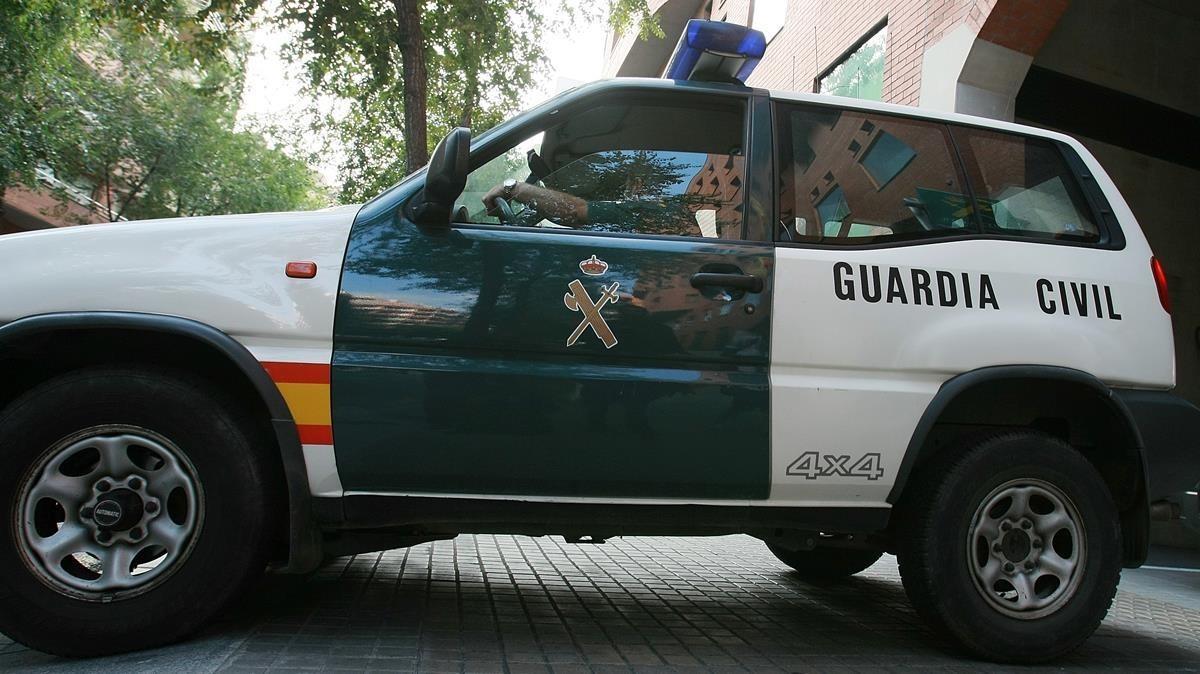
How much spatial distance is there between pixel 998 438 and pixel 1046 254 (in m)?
0.78

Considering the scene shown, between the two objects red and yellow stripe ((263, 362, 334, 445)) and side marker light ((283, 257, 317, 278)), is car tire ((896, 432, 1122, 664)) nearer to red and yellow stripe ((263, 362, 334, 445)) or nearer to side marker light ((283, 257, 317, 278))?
red and yellow stripe ((263, 362, 334, 445))

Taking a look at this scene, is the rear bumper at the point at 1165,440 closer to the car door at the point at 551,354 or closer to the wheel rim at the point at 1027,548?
the wheel rim at the point at 1027,548

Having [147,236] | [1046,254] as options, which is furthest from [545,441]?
[1046,254]

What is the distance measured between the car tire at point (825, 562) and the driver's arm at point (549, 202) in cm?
249

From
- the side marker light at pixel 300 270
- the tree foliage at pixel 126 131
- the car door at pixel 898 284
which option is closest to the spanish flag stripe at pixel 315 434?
the side marker light at pixel 300 270

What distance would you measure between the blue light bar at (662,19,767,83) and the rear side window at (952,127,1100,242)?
0.98 meters

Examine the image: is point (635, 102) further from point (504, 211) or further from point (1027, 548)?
point (1027, 548)

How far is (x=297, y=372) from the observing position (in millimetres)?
2967

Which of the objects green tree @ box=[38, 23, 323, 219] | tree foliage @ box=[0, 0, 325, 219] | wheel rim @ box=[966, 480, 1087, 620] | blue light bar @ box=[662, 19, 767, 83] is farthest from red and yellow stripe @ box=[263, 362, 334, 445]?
green tree @ box=[38, 23, 323, 219]

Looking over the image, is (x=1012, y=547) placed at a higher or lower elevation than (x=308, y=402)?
lower

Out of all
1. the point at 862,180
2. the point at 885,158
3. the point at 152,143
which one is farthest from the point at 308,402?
the point at 152,143

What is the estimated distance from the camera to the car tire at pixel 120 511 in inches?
111

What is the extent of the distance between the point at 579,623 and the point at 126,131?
2256cm

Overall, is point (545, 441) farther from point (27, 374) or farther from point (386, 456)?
point (27, 374)
